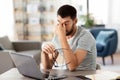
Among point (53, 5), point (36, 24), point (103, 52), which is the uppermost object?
point (53, 5)

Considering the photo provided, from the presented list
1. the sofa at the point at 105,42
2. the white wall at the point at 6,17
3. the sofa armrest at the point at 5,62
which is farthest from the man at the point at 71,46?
the white wall at the point at 6,17

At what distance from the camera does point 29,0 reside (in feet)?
21.9

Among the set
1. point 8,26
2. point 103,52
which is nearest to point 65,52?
point 103,52

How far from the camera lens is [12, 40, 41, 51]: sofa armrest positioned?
17.2ft

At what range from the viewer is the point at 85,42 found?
209 cm

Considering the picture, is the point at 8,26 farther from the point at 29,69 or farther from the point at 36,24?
the point at 29,69

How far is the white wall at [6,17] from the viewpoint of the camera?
631 centimetres

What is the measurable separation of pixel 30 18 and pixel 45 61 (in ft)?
15.2

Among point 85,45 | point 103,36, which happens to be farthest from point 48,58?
point 103,36

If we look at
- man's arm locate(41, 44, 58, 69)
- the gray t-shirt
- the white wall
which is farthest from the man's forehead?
the white wall

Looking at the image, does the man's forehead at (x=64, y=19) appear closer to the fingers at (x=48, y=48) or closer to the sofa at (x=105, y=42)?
the fingers at (x=48, y=48)

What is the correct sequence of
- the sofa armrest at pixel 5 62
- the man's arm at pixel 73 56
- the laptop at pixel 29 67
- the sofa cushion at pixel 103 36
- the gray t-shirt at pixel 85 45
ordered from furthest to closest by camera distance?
the sofa cushion at pixel 103 36, the sofa armrest at pixel 5 62, the gray t-shirt at pixel 85 45, the man's arm at pixel 73 56, the laptop at pixel 29 67

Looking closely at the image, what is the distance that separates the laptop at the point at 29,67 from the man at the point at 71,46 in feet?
0.72

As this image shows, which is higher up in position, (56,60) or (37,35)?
(56,60)
